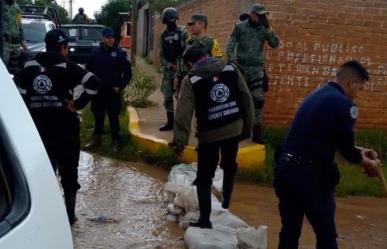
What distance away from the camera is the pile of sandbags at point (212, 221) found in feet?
15.2

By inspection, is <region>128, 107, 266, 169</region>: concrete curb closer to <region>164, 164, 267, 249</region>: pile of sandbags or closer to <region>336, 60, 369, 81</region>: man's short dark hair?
<region>164, 164, 267, 249</region>: pile of sandbags

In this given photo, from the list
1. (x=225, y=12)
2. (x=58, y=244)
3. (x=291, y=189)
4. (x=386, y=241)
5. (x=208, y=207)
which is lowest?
(x=386, y=241)

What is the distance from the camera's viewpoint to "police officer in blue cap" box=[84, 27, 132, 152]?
807 centimetres

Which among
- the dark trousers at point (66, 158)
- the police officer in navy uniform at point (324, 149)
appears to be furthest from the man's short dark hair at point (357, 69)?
the dark trousers at point (66, 158)

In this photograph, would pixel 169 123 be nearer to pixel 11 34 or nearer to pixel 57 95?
pixel 11 34

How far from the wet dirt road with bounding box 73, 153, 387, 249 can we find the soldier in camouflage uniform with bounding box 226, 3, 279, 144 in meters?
1.37

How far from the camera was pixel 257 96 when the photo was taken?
25.8ft

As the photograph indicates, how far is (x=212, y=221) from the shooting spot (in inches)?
209

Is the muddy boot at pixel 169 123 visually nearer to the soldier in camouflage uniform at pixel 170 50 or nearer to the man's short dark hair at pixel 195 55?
the soldier in camouflage uniform at pixel 170 50

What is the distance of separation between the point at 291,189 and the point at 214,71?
1.34m

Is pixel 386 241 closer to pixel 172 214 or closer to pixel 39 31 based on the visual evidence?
pixel 172 214

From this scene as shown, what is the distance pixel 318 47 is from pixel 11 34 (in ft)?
14.0

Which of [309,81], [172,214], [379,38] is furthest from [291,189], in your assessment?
[379,38]

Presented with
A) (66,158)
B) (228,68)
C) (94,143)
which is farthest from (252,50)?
(66,158)
